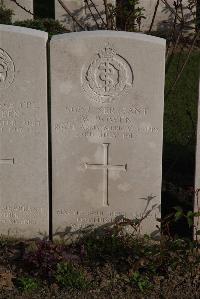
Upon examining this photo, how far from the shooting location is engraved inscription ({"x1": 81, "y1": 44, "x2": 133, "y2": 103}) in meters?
4.80

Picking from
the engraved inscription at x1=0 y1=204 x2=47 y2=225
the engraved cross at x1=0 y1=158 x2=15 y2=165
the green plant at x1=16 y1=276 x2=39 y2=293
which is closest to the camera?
the green plant at x1=16 y1=276 x2=39 y2=293

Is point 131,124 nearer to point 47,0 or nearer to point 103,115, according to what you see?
point 103,115

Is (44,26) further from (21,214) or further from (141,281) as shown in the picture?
(141,281)

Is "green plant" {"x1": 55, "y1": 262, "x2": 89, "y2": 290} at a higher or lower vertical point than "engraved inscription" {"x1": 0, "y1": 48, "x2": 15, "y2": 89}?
lower

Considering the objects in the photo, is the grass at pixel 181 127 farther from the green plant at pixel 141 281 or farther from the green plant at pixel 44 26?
the green plant at pixel 44 26

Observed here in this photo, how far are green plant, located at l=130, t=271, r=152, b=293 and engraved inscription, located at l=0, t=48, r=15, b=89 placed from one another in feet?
6.24

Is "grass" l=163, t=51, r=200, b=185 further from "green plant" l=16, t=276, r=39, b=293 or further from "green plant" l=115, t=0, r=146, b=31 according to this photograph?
"green plant" l=16, t=276, r=39, b=293

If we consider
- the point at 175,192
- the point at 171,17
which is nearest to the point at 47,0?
the point at 171,17

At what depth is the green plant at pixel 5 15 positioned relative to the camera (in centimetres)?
1105

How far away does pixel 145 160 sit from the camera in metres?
5.06

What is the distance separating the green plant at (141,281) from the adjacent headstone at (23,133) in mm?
1000

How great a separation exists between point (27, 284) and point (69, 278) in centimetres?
34

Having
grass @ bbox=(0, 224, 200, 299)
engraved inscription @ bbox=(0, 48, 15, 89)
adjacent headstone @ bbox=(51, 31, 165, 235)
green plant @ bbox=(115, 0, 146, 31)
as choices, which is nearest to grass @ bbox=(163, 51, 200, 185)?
green plant @ bbox=(115, 0, 146, 31)

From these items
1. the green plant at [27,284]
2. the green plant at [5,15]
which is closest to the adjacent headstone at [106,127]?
the green plant at [27,284]
